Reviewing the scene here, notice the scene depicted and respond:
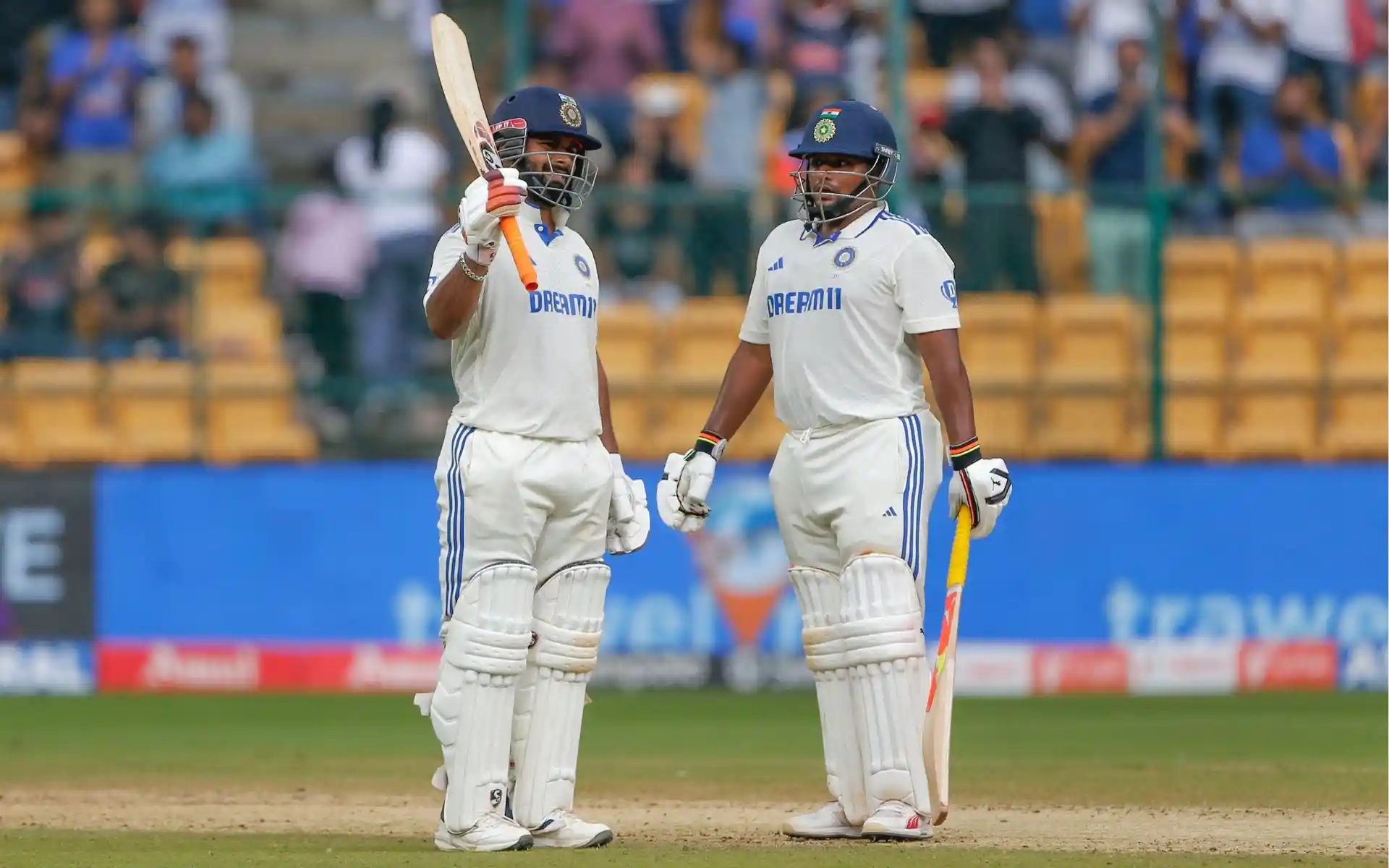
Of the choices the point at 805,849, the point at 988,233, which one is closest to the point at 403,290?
the point at 988,233

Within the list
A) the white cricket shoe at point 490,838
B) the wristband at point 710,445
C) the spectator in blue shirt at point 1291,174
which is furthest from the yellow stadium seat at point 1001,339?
the white cricket shoe at point 490,838

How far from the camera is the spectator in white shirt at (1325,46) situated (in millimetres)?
12727

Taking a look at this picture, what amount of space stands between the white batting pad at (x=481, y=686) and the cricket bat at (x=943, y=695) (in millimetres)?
1172

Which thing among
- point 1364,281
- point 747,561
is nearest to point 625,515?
point 747,561

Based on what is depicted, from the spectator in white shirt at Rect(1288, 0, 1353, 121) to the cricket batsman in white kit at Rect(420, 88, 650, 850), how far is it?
25.3 ft

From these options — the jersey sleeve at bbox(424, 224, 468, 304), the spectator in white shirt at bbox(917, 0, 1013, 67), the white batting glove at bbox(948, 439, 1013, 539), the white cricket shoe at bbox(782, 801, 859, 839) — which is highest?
the spectator in white shirt at bbox(917, 0, 1013, 67)

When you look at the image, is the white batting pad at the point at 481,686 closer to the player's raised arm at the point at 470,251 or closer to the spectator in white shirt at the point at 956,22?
the player's raised arm at the point at 470,251

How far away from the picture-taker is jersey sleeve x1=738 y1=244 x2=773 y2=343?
21.4ft

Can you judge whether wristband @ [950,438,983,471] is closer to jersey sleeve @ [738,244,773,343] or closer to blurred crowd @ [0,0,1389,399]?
jersey sleeve @ [738,244,773,343]

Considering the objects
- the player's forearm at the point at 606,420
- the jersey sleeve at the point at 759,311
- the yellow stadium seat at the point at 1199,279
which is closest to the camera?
the player's forearm at the point at 606,420

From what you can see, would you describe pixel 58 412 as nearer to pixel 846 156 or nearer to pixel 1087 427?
pixel 1087 427

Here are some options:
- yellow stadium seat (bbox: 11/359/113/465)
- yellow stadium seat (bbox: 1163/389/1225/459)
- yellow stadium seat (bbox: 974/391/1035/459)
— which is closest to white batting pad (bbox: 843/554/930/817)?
yellow stadium seat (bbox: 974/391/1035/459)

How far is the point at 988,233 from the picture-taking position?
38.0 ft

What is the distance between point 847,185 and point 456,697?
185cm
